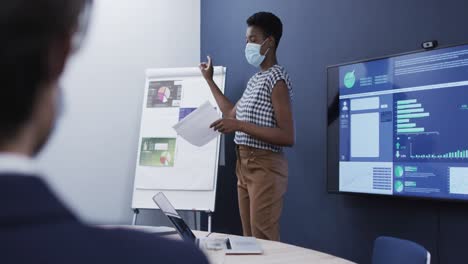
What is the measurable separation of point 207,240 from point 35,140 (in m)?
1.49

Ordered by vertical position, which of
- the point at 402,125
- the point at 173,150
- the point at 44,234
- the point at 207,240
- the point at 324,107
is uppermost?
the point at 324,107

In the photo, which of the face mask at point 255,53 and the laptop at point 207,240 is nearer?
the laptop at point 207,240

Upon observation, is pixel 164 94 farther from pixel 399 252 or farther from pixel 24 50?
pixel 24 50

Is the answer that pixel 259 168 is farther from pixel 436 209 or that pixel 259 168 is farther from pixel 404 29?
pixel 404 29

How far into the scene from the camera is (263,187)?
2521 mm

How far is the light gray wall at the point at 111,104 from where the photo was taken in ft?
12.6

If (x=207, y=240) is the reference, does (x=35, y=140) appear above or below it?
above

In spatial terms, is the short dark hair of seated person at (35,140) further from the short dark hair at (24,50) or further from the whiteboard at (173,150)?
the whiteboard at (173,150)

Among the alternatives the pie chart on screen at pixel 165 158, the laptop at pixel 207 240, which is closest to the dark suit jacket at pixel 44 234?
the laptop at pixel 207 240

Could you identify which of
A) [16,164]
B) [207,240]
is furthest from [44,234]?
[207,240]

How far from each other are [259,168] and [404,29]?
1134 millimetres

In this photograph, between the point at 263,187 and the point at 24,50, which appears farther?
the point at 263,187

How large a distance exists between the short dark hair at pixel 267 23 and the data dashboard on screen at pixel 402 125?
1.58ft

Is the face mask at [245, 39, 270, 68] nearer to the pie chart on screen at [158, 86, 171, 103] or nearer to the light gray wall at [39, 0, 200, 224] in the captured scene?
the pie chart on screen at [158, 86, 171, 103]
